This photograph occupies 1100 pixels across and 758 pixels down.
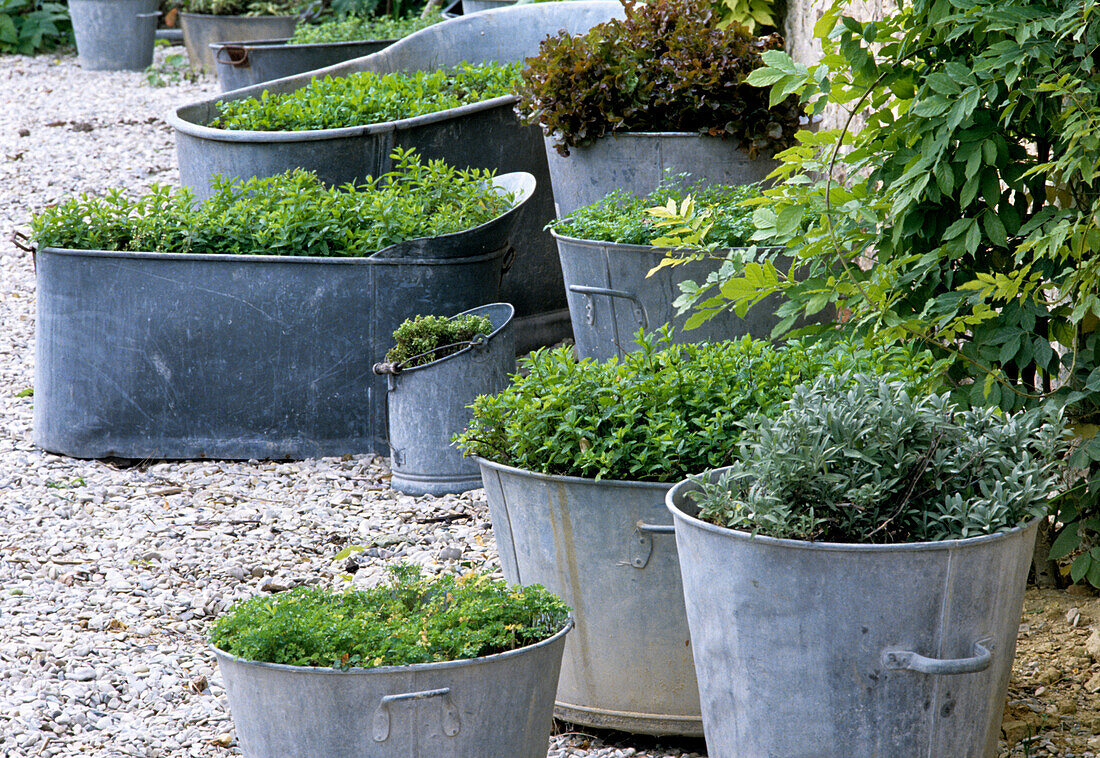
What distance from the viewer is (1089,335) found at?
2.52 meters

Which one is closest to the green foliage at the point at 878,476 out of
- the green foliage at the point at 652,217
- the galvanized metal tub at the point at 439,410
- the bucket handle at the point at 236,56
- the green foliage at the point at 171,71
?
the green foliage at the point at 652,217

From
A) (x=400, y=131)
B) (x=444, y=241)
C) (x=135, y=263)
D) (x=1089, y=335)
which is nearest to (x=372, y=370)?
(x=444, y=241)

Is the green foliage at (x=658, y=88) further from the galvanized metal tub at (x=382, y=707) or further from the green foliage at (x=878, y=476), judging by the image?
the galvanized metal tub at (x=382, y=707)

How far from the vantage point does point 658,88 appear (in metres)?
4.27

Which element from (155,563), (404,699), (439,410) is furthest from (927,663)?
(155,563)

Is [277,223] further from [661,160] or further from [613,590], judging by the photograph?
[613,590]

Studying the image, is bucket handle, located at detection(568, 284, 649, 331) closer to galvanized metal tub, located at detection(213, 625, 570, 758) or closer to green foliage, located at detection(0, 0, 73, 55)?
galvanized metal tub, located at detection(213, 625, 570, 758)

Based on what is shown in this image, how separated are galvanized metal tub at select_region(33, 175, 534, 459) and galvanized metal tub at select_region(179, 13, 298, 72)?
24.5 ft

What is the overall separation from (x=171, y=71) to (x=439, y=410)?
340 inches

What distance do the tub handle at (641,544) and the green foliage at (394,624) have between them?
206 millimetres

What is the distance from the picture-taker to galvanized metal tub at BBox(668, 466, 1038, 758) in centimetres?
177

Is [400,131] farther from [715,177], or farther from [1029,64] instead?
[1029,64]

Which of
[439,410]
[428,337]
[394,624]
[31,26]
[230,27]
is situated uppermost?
[31,26]

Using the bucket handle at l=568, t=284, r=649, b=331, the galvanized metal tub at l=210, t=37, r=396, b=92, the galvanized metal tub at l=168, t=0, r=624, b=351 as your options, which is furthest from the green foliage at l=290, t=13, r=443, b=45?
the bucket handle at l=568, t=284, r=649, b=331
